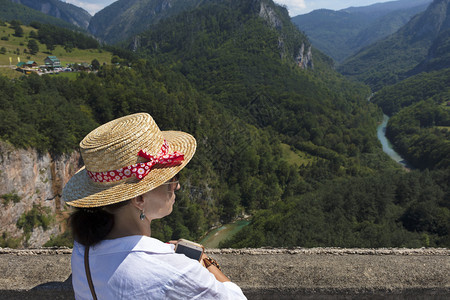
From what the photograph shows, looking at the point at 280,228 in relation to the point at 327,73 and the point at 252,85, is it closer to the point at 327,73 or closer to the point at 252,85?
the point at 252,85

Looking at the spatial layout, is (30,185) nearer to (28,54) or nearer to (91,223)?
(91,223)

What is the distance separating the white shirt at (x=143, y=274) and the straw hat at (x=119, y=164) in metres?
0.36

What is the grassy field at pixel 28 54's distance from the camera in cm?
5538

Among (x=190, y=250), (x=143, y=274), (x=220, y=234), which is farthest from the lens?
(x=220, y=234)

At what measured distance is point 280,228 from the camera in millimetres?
25250

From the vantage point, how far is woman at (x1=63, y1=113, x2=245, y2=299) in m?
1.61

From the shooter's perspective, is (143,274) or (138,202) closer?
(143,274)

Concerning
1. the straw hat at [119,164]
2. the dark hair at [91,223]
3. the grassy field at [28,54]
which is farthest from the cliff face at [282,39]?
the dark hair at [91,223]

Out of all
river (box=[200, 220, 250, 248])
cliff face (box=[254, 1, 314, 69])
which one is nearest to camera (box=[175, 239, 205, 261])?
river (box=[200, 220, 250, 248])

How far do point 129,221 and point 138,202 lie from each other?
15cm

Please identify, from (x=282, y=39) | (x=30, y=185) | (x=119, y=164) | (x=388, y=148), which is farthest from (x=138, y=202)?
(x=282, y=39)

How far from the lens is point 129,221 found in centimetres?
204

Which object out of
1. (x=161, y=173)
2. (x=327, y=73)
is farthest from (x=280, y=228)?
(x=327, y=73)

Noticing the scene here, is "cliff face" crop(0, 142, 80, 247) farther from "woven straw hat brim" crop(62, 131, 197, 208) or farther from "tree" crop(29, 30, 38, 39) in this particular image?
"tree" crop(29, 30, 38, 39)
